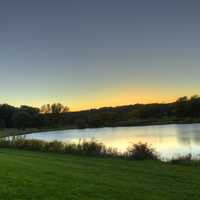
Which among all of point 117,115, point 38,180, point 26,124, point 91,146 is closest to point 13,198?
point 38,180

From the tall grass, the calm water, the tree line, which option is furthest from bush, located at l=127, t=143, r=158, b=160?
the tree line

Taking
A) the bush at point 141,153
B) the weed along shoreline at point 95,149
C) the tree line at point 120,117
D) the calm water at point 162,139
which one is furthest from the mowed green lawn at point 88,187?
the tree line at point 120,117

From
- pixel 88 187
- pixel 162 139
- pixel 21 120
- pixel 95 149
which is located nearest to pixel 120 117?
pixel 21 120

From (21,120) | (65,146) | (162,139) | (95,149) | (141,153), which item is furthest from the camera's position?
(21,120)

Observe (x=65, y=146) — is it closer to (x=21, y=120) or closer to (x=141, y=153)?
(x=141, y=153)

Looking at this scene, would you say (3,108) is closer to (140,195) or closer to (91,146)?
(91,146)

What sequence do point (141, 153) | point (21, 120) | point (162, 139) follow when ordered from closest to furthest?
point (141, 153)
point (162, 139)
point (21, 120)

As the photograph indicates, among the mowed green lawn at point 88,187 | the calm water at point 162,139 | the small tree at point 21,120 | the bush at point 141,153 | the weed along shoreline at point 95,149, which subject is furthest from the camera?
the small tree at point 21,120

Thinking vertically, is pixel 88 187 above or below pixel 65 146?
below

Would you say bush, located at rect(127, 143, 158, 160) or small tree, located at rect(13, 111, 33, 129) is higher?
small tree, located at rect(13, 111, 33, 129)

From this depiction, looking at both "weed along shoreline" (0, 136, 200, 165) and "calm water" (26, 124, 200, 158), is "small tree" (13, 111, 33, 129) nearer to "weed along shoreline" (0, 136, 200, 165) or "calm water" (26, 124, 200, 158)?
"calm water" (26, 124, 200, 158)

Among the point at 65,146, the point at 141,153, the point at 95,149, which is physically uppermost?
the point at 65,146

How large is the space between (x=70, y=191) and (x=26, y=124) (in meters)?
93.2

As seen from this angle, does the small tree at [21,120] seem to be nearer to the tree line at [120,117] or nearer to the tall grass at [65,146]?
the tree line at [120,117]
